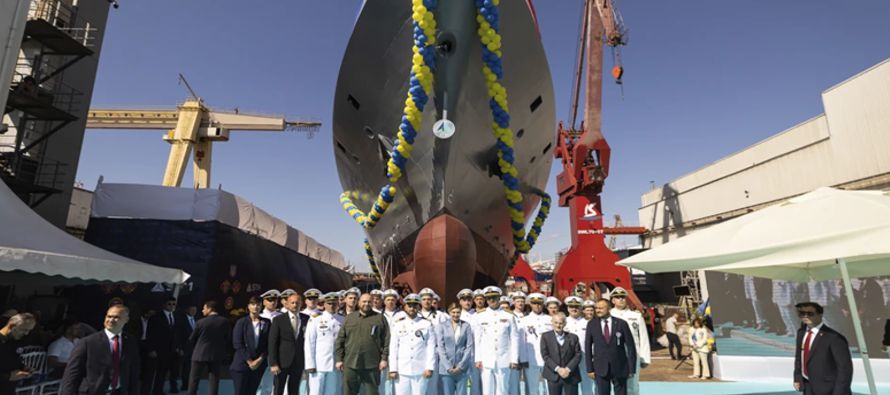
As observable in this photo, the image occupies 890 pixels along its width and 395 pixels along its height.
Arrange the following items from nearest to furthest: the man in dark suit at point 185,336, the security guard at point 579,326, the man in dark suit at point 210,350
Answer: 1. the man in dark suit at point 210,350
2. the security guard at point 579,326
3. the man in dark suit at point 185,336

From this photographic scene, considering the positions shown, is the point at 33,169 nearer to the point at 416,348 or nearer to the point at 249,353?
the point at 249,353

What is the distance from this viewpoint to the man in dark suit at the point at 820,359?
3236 millimetres

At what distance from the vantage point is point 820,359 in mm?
3359

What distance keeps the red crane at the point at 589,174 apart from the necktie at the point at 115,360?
1075 centimetres

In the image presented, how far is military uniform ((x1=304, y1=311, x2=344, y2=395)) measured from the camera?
14.8 ft

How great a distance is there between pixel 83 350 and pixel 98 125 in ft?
95.7

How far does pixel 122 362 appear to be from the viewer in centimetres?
305

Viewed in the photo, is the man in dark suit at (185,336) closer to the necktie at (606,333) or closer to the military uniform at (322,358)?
the military uniform at (322,358)

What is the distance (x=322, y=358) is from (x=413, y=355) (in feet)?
3.49

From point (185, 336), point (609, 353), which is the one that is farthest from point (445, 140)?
point (185, 336)

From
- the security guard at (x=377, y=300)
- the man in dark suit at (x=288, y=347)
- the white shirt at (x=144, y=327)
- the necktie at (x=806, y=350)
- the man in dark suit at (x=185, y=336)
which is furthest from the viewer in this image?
the man in dark suit at (x=185, y=336)

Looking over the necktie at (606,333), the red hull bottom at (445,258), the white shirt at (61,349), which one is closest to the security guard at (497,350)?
the necktie at (606,333)

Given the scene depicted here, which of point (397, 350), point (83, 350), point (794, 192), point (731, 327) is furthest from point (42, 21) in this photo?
point (794, 192)

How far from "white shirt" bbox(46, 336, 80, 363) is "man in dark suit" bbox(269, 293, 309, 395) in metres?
2.36
